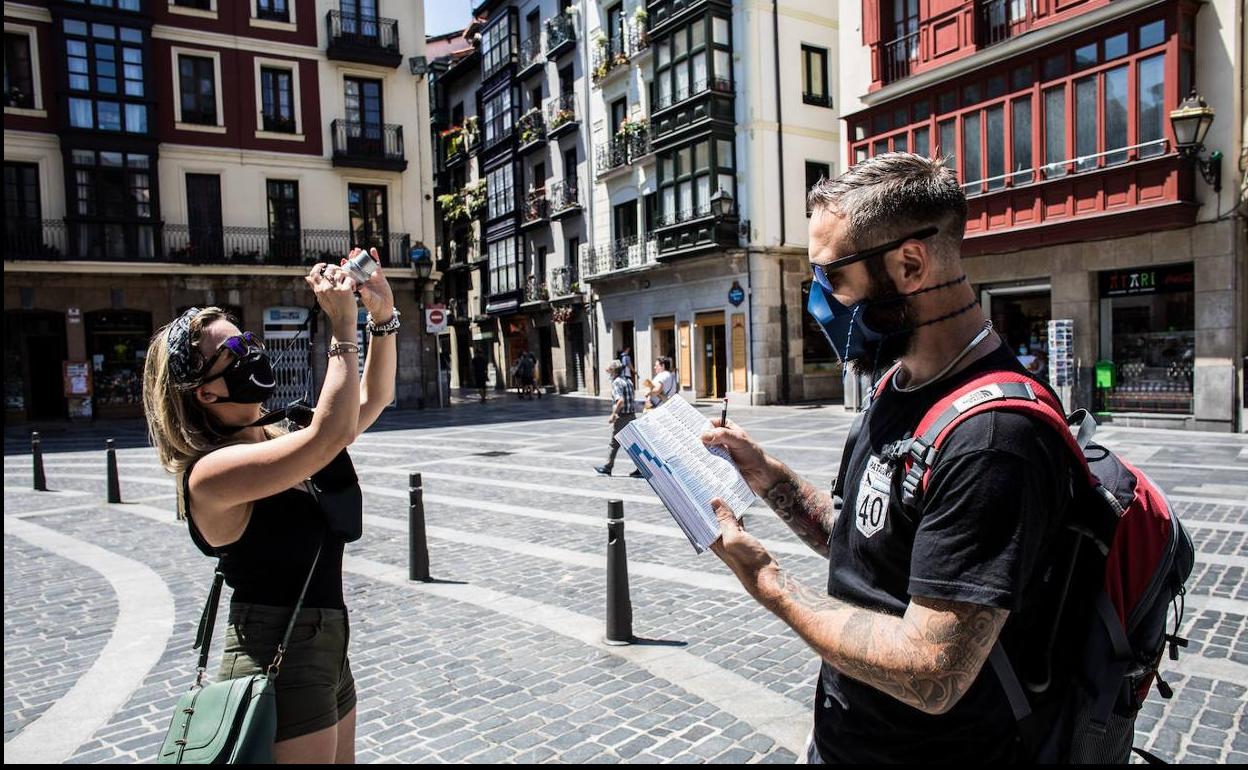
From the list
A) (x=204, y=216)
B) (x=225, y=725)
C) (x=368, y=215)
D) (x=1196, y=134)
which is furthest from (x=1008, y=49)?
(x=204, y=216)

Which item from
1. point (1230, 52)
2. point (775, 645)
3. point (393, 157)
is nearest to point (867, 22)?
point (1230, 52)

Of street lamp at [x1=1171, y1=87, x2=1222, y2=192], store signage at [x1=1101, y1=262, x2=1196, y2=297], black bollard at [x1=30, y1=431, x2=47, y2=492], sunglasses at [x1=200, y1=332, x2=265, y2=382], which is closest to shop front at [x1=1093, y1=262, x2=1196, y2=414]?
store signage at [x1=1101, y1=262, x2=1196, y2=297]

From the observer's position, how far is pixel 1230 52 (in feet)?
49.5

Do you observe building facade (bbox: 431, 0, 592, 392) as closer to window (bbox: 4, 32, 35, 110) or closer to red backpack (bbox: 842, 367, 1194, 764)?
window (bbox: 4, 32, 35, 110)

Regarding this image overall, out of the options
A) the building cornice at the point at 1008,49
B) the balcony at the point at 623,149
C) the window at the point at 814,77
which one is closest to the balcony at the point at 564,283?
the balcony at the point at 623,149

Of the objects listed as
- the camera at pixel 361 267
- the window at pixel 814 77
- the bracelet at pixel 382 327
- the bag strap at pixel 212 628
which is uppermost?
the window at pixel 814 77

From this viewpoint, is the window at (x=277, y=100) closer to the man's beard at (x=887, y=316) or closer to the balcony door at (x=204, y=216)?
the balcony door at (x=204, y=216)

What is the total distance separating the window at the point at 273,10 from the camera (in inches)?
1118

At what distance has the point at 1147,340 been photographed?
1688cm

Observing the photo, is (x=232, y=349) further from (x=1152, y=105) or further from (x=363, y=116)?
(x=363, y=116)

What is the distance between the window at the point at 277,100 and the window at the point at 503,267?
43.4 feet

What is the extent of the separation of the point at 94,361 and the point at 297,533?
2881 cm

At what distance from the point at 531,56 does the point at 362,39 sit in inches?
408

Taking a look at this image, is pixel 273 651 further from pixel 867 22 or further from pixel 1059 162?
pixel 867 22
